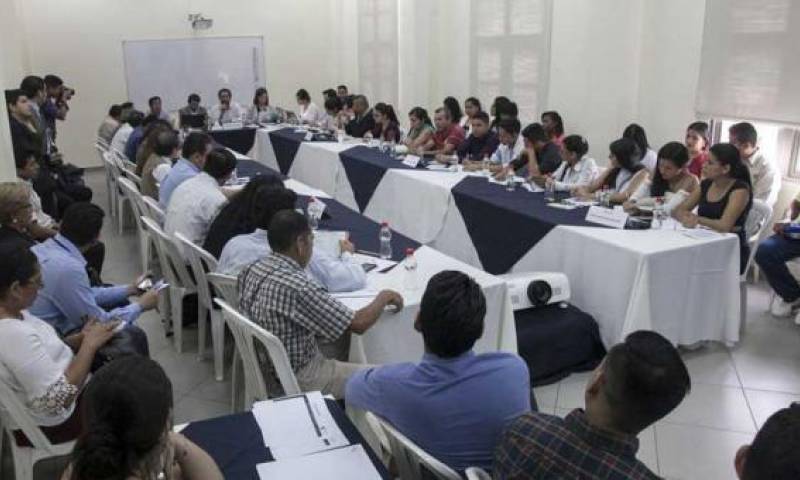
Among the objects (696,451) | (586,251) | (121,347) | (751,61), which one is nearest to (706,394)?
(696,451)

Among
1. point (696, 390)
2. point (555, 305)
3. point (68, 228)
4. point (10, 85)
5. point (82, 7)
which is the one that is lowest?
point (696, 390)

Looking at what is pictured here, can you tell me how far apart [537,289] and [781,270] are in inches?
73.1

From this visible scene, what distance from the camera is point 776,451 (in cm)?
100

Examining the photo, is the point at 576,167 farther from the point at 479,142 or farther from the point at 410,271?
the point at 410,271

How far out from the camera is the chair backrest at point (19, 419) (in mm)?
1928

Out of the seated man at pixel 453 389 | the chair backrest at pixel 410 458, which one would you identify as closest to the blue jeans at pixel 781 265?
the seated man at pixel 453 389

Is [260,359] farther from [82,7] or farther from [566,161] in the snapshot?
[82,7]

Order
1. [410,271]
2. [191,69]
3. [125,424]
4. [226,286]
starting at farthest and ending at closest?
[191,69]
[410,271]
[226,286]
[125,424]

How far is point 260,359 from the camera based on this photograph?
2.38 m

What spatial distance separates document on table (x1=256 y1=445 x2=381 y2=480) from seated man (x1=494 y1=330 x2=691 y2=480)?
1.09ft

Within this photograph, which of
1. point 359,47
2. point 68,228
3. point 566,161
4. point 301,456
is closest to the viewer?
point 301,456

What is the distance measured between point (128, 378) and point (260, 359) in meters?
1.18

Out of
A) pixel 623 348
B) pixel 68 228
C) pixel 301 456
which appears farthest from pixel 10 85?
pixel 623 348

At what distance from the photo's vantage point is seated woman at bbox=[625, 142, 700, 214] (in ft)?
13.0
